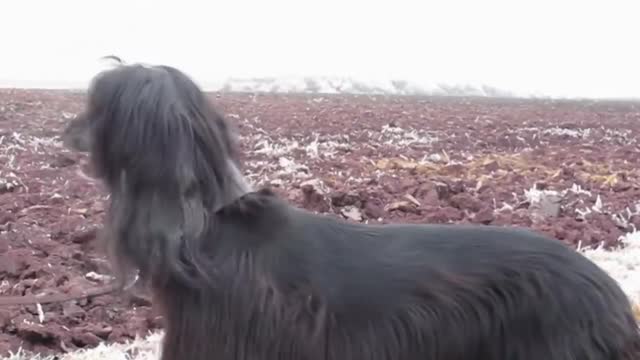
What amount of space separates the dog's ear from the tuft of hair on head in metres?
0.02

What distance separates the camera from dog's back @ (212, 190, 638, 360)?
130 inches

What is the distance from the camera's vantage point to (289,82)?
81.4m

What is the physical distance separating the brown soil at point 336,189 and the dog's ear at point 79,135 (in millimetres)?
192

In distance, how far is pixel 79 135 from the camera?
3320mm

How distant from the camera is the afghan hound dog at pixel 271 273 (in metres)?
3.17

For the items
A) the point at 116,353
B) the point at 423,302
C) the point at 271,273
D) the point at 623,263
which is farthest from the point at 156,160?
the point at 623,263

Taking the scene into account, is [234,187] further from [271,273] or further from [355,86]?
[355,86]

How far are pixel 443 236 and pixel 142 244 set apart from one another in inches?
42.7

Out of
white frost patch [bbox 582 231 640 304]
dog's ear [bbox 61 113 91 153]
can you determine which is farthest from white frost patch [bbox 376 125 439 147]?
dog's ear [bbox 61 113 91 153]

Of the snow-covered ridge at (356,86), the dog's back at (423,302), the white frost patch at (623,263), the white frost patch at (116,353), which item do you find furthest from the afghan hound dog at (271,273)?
the snow-covered ridge at (356,86)

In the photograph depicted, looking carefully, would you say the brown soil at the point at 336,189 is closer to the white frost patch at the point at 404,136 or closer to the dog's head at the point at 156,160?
the white frost patch at the point at 404,136

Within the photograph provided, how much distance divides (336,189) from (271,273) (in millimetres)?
7991

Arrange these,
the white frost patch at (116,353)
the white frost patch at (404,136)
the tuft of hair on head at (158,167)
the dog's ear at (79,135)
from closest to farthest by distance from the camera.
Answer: the tuft of hair on head at (158,167), the dog's ear at (79,135), the white frost patch at (116,353), the white frost patch at (404,136)

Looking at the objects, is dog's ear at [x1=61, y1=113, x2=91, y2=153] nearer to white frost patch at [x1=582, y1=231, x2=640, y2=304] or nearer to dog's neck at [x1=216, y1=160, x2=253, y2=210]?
dog's neck at [x1=216, y1=160, x2=253, y2=210]
